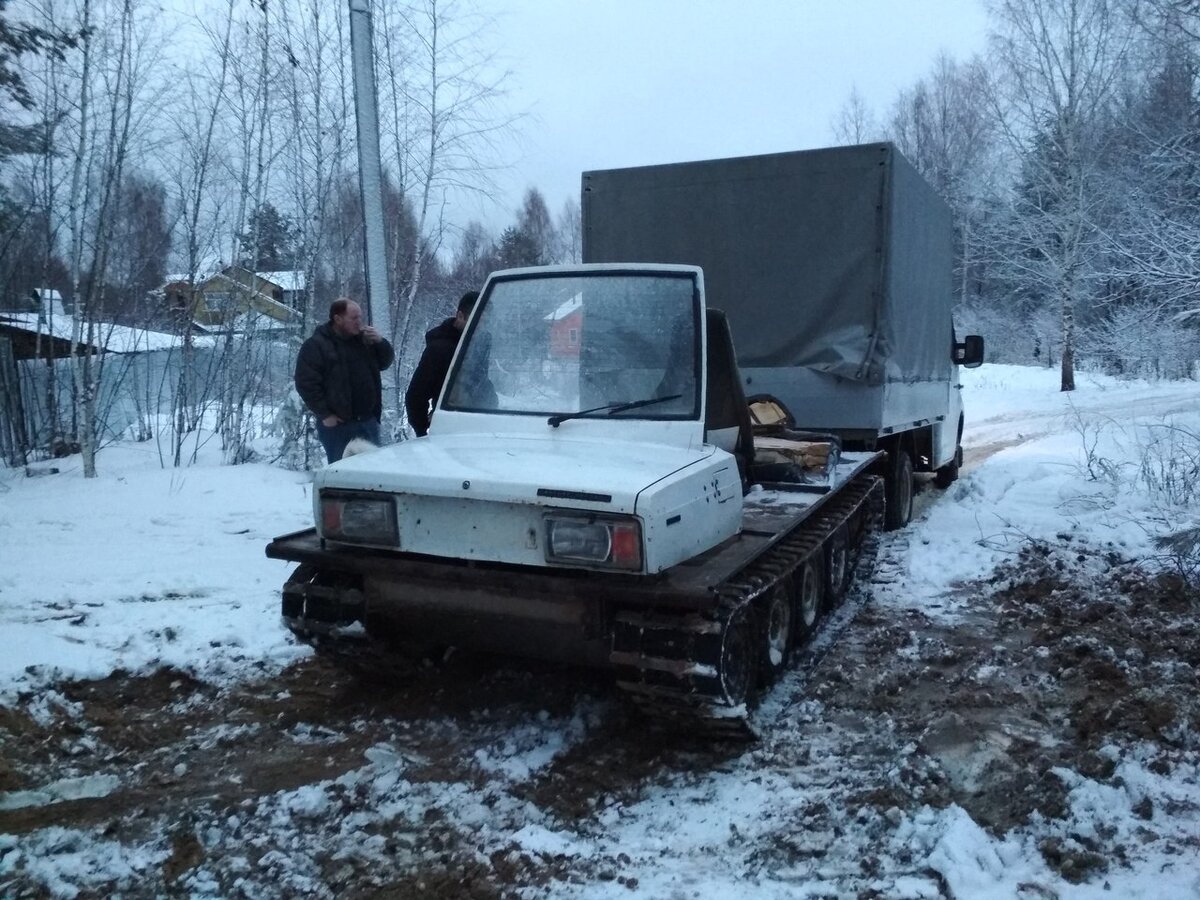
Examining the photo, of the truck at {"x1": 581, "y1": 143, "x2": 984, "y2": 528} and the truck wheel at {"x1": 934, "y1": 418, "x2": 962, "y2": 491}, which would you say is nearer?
the truck at {"x1": 581, "y1": 143, "x2": 984, "y2": 528}

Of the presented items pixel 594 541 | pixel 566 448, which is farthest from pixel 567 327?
pixel 594 541

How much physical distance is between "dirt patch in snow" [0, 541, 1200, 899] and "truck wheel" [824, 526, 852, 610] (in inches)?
18.1

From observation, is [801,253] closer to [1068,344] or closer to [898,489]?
[898,489]

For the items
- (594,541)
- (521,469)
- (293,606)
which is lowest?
(293,606)

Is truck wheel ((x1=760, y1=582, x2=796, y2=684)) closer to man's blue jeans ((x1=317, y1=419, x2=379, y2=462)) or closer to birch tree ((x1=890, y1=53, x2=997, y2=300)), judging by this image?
man's blue jeans ((x1=317, y1=419, x2=379, y2=462))

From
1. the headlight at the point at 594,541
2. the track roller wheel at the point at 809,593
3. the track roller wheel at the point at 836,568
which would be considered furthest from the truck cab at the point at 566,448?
the track roller wheel at the point at 836,568

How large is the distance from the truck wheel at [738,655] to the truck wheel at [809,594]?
98cm

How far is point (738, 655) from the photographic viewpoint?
4383 millimetres

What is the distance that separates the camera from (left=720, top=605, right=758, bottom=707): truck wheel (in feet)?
13.6

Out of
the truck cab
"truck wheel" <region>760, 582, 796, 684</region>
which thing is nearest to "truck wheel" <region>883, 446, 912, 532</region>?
"truck wheel" <region>760, 582, 796, 684</region>

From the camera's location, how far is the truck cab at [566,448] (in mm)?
4004

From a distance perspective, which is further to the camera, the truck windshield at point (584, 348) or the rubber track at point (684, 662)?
the truck windshield at point (584, 348)

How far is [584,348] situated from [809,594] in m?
2.05

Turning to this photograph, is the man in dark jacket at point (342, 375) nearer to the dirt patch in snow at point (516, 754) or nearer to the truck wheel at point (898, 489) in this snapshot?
the dirt patch in snow at point (516, 754)
